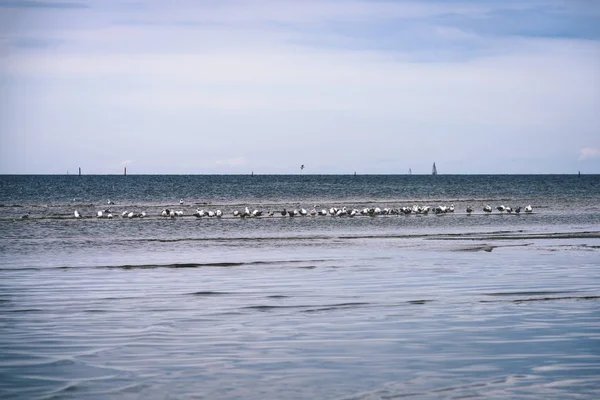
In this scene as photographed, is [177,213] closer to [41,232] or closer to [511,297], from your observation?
[41,232]

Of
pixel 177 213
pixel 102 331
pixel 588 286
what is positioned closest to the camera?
pixel 102 331

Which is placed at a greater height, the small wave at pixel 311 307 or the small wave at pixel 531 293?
the small wave at pixel 531 293

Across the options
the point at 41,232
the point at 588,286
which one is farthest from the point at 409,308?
the point at 41,232

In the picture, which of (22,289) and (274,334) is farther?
(22,289)

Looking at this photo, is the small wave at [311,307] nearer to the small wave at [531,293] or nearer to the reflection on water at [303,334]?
the reflection on water at [303,334]

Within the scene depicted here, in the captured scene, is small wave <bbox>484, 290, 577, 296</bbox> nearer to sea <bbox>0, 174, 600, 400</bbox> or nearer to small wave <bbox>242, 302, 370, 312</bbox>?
sea <bbox>0, 174, 600, 400</bbox>

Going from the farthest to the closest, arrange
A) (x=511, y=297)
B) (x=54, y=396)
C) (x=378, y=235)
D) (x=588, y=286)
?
(x=378, y=235) < (x=588, y=286) < (x=511, y=297) < (x=54, y=396)

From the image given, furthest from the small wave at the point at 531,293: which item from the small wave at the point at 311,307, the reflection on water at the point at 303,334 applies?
the small wave at the point at 311,307

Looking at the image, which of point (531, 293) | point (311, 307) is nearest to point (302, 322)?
point (311, 307)

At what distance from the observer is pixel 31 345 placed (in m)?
11.6

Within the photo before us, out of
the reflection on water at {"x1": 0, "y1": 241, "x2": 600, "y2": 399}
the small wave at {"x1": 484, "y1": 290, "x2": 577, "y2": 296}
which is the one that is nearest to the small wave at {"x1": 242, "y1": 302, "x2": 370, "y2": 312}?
the reflection on water at {"x1": 0, "y1": 241, "x2": 600, "y2": 399}

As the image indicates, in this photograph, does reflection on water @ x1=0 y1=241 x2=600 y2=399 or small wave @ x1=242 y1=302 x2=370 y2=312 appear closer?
reflection on water @ x1=0 y1=241 x2=600 y2=399

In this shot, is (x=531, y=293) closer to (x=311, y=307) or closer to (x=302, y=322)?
(x=311, y=307)

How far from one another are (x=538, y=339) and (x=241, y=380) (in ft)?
14.6
